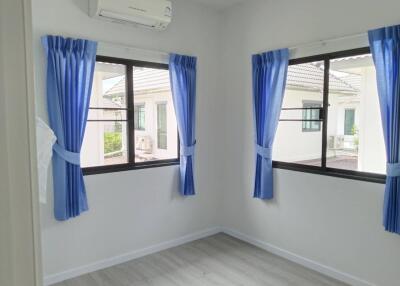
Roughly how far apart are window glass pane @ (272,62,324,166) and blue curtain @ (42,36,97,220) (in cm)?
212

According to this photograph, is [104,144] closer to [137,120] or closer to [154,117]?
[137,120]

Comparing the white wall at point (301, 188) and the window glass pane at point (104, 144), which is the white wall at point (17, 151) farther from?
the white wall at point (301, 188)

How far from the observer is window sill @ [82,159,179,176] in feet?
9.98

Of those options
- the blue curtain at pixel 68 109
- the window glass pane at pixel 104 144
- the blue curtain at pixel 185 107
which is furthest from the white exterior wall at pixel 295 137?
the blue curtain at pixel 68 109

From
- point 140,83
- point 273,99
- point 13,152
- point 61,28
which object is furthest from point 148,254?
point 13,152

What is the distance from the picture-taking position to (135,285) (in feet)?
9.32

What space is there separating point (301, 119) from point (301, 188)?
29.7 inches

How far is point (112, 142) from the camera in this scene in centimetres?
326

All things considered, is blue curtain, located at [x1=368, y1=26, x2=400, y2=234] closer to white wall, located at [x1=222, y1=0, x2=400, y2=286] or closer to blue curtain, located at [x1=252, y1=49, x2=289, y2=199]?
white wall, located at [x1=222, y1=0, x2=400, y2=286]

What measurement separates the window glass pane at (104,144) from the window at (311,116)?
196 centimetres

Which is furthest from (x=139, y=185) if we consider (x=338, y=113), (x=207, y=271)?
(x=338, y=113)

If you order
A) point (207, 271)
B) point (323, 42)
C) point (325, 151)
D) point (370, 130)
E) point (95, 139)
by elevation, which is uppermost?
point (323, 42)

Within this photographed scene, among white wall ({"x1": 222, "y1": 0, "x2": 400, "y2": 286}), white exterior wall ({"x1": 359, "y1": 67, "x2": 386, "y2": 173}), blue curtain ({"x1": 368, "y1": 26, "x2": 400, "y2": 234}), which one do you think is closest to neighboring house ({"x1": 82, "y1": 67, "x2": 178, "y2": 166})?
white wall ({"x1": 222, "y1": 0, "x2": 400, "y2": 286})

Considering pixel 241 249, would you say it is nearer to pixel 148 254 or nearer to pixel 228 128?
pixel 148 254
